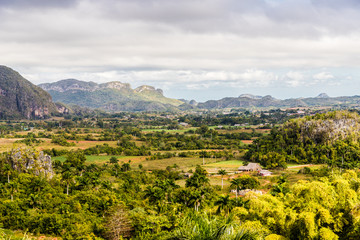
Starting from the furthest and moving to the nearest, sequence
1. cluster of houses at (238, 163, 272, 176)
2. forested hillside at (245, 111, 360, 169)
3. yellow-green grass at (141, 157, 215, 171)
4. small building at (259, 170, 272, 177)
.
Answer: yellow-green grass at (141, 157, 215, 171)
forested hillside at (245, 111, 360, 169)
cluster of houses at (238, 163, 272, 176)
small building at (259, 170, 272, 177)

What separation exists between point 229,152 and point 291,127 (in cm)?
2351

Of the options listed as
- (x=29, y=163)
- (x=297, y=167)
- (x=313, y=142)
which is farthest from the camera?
(x=313, y=142)

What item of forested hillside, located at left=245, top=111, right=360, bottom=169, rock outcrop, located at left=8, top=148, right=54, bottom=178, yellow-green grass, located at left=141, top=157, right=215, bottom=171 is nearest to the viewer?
rock outcrop, located at left=8, top=148, right=54, bottom=178

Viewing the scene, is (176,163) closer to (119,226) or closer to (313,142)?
(313,142)

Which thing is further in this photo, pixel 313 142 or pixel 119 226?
pixel 313 142

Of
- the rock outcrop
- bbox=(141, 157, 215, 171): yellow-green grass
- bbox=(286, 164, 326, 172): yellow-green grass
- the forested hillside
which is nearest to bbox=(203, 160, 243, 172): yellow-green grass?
→ bbox=(141, 157, 215, 171): yellow-green grass

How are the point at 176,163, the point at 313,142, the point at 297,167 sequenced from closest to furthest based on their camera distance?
the point at 297,167 → the point at 176,163 → the point at 313,142

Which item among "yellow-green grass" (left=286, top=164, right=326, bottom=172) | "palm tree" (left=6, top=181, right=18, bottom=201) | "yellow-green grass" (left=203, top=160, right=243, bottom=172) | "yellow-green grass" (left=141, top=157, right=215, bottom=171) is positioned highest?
"palm tree" (left=6, top=181, right=18, bottom=201)

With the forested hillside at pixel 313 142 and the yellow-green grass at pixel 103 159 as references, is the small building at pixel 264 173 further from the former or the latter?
the yellow-green grass at pixel 103 159

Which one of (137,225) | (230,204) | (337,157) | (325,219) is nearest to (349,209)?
(325,219)

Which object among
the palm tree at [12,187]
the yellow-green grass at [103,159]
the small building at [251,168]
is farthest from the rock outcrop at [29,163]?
the small building at [251,168]

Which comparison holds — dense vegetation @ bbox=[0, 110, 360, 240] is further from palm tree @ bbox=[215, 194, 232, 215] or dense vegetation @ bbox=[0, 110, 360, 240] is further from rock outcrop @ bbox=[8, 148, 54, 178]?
rock outcrop @ bbox=[8, 148, 54, 178]

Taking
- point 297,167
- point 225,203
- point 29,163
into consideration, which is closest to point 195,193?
point 225,203

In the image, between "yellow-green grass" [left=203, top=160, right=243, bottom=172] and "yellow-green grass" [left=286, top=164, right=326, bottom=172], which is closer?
"yellow-green grass" [left=286, top=164, right=326, bottom=172]
